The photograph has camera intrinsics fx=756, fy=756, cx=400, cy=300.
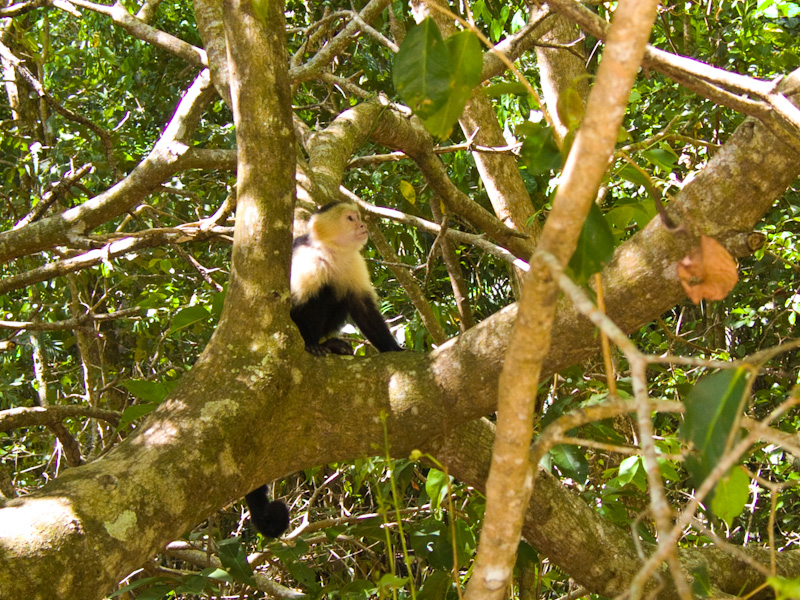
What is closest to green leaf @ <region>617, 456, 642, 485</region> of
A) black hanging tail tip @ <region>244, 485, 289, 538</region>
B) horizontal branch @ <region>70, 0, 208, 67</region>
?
black hanging tail tip @ <region>244, 485, 289, 538</region>

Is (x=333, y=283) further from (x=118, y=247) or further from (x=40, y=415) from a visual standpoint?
(x=40, y=415)

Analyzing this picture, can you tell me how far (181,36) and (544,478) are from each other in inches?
168

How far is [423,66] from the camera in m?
1.21

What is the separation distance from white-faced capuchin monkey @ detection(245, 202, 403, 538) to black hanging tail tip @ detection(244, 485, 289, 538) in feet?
1.97

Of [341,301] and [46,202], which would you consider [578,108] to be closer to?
[341,301]

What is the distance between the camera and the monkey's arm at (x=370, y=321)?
348cm

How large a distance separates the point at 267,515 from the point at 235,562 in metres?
0.22

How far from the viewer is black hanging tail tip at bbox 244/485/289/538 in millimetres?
2650

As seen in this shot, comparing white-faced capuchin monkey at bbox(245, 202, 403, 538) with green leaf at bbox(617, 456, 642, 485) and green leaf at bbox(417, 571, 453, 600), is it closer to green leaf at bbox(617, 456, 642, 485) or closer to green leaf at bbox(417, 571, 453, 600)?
green leaf at bbox(417, 571, 453, 600)

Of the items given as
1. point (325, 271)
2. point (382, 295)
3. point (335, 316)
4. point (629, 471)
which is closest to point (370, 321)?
point (335, 316)

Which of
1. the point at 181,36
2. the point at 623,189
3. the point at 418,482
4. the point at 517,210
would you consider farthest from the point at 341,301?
the point at 181,36

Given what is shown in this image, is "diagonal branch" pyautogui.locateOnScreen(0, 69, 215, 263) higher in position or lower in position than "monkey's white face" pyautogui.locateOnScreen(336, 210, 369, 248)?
higher

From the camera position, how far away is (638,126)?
13.5ft

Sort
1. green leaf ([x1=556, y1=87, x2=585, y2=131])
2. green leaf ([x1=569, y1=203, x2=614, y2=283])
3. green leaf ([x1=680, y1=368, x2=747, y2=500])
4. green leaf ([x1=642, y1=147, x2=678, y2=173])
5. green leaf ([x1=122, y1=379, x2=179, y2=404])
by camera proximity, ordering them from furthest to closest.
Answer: green leaf ([x1=122, y1=379, x2=179, y2=404])
green leaf ([x1=642, y1=147, x2=678, y2=173])
green leaf ([x1=556, y1=87, x2=585, y2=131])
green leaf ([x1=569, y1=203, x2=614, y2=283])
green leaf ([x1=680, y1=368, x2=747, y2=500])
